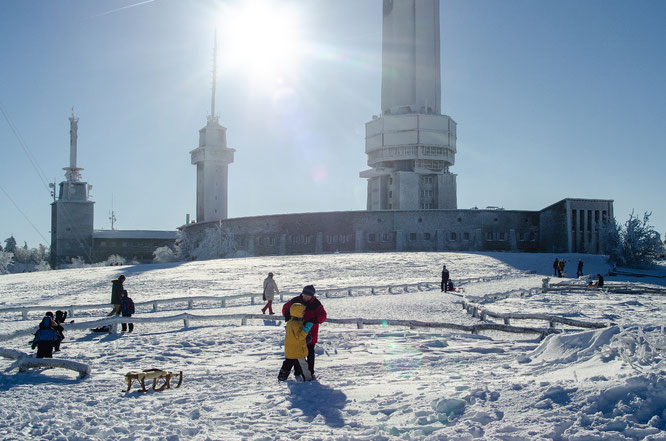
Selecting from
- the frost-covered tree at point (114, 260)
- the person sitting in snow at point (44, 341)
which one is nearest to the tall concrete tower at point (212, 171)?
the frost-covered tree at point (114, 260)

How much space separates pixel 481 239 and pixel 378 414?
5240cm

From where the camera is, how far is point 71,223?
83.9 m

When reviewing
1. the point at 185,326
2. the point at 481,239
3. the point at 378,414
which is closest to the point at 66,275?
the point at 185,326

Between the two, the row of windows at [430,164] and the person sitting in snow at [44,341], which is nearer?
the person sitting in snow at [44,341]

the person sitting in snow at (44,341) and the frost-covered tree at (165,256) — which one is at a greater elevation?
the frost-covered tree at (165,256)

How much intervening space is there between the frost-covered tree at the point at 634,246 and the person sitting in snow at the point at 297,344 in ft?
142

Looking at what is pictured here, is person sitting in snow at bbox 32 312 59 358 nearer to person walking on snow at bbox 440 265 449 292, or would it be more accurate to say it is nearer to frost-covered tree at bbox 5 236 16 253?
person walking on snow at bbox 440 265 449 292

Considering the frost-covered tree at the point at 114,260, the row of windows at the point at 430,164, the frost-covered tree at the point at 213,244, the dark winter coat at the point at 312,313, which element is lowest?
the frost-covered tree at the point at 114,260

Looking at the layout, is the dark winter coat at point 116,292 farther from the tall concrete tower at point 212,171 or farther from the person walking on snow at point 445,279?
the tall concrete tower at point 212,171

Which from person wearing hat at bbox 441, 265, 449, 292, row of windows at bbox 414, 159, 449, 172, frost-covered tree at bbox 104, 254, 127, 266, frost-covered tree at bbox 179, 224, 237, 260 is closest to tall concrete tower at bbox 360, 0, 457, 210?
row of windows at bbox 414, 159, 449, 172

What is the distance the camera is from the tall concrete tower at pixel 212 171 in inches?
3484

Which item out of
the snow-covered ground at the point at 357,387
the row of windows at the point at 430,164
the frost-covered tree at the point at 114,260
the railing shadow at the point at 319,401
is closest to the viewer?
the snow-covered ground at the point at 357,387

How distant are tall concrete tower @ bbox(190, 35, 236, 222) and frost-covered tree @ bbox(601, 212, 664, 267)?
190ft

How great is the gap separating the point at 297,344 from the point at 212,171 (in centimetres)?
8322
